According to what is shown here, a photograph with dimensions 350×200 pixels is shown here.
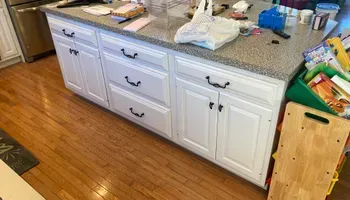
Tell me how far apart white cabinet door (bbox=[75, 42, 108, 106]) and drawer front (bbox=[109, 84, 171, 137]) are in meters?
0.13

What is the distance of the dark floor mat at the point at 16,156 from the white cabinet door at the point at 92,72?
2.28ft

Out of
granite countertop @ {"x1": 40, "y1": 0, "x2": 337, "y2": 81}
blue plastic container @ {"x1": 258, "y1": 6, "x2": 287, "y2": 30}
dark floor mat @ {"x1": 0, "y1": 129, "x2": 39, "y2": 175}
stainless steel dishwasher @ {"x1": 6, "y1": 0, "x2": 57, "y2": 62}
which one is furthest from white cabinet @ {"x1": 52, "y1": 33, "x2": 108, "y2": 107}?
blue plastic container @ {"x1": 258, "y1": 6, "x2": 287, "y2": 30}

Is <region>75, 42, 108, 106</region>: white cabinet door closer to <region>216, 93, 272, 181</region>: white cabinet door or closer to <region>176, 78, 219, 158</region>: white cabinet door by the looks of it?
<region>176, 78, 219, 158</region>: white cabinet door

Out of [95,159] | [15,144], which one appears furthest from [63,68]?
[95,159]

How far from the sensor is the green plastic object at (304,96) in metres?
1.32

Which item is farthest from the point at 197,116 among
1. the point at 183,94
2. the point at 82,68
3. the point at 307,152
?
the point at 82,68

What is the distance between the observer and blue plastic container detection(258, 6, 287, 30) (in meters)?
1.75

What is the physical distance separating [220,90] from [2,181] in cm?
112

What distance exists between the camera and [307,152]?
1.42m

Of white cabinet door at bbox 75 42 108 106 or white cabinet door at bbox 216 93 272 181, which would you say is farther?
white cabinet door at bbox 75 42 108 106

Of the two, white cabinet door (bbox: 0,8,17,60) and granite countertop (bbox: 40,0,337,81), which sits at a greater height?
granite countertop (bbox: 40,0,337,81)

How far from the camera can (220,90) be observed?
1.61 metres

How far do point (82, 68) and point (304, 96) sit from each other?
1798mm

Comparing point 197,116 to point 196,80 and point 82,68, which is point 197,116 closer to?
point 196,80
